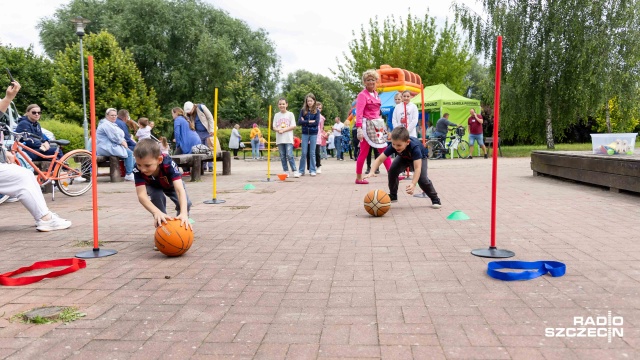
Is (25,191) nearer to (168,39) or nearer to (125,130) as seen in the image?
(125,130)

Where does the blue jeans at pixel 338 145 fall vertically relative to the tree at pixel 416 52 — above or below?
below

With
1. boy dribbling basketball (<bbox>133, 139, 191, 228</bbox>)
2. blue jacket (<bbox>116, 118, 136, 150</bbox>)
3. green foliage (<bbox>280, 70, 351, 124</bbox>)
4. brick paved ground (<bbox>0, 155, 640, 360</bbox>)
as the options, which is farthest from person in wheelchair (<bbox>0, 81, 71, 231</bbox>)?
green foliage (<bbox>280, 70, 351, 124</bbox>)

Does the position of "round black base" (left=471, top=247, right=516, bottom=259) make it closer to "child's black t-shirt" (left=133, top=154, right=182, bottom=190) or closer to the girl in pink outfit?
"child's black t-shirt" (left=133, top=154, right=182, bottom=190)

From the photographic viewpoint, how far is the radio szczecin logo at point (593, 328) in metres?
A: 2.94

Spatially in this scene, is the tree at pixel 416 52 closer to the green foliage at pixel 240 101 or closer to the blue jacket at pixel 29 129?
the green foliage at pixel 240 101

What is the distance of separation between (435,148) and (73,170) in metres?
16.0

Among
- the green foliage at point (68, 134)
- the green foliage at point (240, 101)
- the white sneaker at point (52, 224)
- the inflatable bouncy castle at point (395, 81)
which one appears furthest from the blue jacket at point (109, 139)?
the green foliage at point (240, 101)

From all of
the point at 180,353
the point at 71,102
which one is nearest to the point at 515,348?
the point at 180,353

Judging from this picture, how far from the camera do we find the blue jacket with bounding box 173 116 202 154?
14610 mm

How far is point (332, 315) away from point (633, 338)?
167 cm

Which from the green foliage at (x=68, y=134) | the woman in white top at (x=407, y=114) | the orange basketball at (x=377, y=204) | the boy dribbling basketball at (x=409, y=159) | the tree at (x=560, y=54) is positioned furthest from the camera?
the green foliage at (x=68, y=134)

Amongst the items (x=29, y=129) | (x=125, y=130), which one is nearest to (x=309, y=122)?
(x=125, y=130)

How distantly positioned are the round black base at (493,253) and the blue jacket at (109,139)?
34.4ft

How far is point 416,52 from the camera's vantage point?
3866 centimetres
